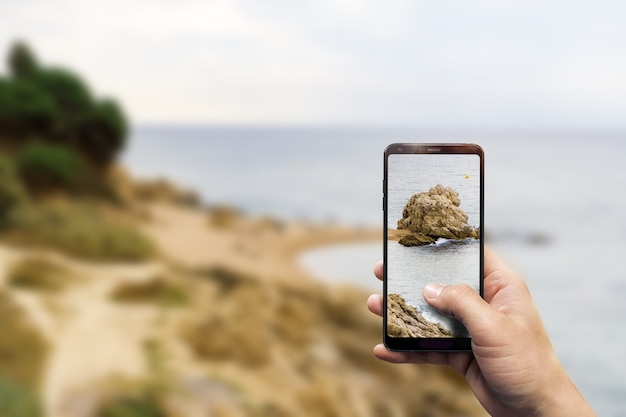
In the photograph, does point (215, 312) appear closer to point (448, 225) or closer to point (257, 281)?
point (257, 281)

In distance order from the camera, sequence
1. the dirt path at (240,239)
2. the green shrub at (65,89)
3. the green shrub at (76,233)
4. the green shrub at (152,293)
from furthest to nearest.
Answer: the green shrub at (65,89) → the dirt path at (240,239) → the green shrub at (76,233) → the green shrub at (152,293)

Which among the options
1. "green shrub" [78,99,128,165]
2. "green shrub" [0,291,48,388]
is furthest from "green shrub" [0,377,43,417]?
"green shrub" [78,99,128,165]

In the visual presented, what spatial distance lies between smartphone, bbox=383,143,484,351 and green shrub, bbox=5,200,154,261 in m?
3.25

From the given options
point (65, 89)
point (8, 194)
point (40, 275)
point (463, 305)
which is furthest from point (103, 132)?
point (463, 305)

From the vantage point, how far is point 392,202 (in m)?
0.96

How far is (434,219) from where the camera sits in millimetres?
937

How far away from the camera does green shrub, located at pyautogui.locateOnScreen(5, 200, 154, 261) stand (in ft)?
12.8

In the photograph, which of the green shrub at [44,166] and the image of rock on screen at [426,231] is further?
the green shrub at [44,166]

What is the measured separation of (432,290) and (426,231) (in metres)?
0.08

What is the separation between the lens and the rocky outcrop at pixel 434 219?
94 centimetres

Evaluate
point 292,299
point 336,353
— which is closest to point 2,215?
point 292,299

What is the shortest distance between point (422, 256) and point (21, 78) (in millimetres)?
4248

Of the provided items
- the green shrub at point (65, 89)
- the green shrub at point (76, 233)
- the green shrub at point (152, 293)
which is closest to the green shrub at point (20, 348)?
the green shrub at point (152, 293)

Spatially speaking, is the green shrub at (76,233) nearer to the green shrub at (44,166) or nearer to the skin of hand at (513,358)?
the green shrub at (44,166)
